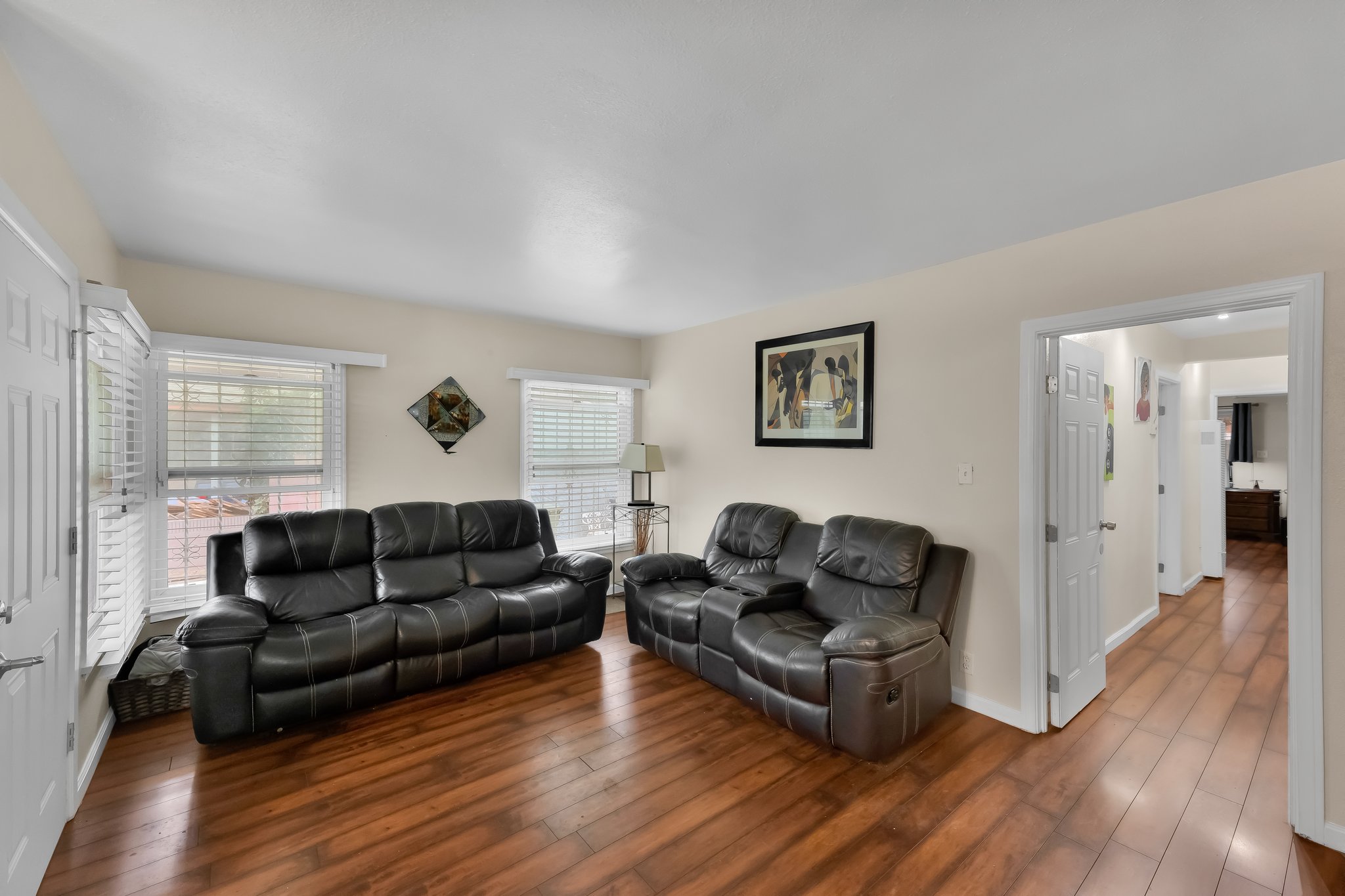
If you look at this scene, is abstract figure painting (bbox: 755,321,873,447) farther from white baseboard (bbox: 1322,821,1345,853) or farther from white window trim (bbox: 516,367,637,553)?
white baseboard (bbox: 1322,821,1345,853)

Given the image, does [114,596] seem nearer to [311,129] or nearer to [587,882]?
[311,129]

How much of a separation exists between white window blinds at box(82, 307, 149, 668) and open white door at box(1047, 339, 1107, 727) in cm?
432

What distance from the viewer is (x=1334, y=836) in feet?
6.71

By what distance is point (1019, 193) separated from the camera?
2328 millimetres

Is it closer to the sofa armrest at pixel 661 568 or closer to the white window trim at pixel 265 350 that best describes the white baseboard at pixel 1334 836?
the sofa armrest at pixel 661 568

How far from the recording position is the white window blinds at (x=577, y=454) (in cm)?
493

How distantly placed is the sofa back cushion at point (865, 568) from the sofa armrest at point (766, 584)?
4.5 inches

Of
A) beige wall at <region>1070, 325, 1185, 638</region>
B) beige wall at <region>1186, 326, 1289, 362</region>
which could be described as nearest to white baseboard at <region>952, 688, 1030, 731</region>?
beige wall at <region>1070, 325, 1185, 638</region>

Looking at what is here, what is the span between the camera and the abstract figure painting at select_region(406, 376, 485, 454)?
4301 millimetres

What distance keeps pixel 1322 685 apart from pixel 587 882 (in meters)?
2.74

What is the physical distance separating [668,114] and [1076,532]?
2968 mm

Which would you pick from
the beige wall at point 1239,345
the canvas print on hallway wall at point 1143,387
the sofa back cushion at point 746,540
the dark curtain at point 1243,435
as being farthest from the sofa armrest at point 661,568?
the dark curtain at point 1243,435

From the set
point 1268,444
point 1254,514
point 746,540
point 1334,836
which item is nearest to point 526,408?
point 746,540

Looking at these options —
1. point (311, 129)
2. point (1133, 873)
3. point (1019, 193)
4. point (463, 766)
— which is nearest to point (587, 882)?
point (463, 766)
